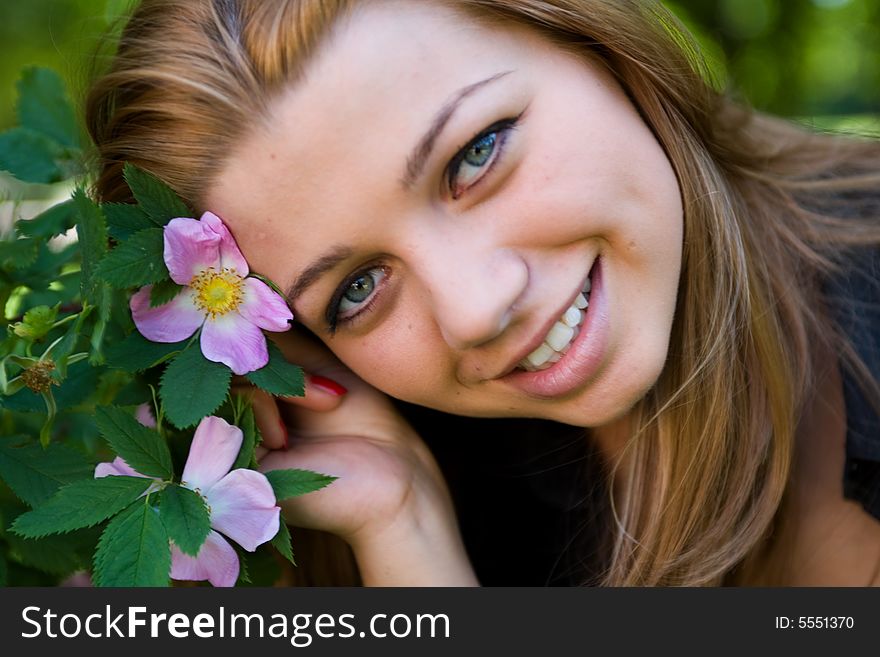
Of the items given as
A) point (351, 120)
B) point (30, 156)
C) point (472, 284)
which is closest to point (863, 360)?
point (472, 284)

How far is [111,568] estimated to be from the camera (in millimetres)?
1104

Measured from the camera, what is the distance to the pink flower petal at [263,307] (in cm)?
139

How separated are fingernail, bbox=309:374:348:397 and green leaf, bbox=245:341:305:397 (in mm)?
382

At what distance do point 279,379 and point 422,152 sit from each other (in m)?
0.39

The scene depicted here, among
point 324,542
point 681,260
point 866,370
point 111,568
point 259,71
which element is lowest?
point 324,542

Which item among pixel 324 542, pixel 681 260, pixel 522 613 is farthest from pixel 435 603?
pixel 681 260

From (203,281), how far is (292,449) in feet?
1.40

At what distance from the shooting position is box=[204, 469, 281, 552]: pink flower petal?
4.16 feet

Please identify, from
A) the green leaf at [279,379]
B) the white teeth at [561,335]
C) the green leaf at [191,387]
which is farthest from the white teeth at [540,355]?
the green leaf at [191,387]

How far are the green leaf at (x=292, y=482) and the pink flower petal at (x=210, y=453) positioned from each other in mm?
66

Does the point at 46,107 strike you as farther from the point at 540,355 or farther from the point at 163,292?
the point at 540,355

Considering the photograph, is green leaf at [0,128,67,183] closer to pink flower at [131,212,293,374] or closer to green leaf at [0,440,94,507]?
pink flower at [131,212,293,374]

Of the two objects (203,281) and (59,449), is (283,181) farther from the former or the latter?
(59,449)

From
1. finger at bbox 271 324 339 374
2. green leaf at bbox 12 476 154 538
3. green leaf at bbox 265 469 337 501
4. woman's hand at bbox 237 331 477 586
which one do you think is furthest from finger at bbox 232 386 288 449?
green leaf at bbox 12 476 154 538
